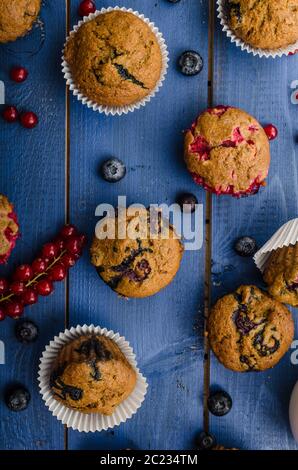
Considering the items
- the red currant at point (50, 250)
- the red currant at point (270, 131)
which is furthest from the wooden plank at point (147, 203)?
the red currant at point (270, 131)

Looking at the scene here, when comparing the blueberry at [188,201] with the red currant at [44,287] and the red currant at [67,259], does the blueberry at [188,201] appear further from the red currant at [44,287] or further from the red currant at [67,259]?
the red currant at [44,287]

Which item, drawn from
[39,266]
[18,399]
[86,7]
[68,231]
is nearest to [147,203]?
[68,231]

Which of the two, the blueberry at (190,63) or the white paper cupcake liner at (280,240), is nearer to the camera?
the white paper cupcake liner at (280,240)

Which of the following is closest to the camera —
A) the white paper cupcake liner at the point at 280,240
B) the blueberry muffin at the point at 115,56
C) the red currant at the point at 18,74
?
the blueberry muffin at the point at 115,56

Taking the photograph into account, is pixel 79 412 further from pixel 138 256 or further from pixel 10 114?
pixel 10 114
